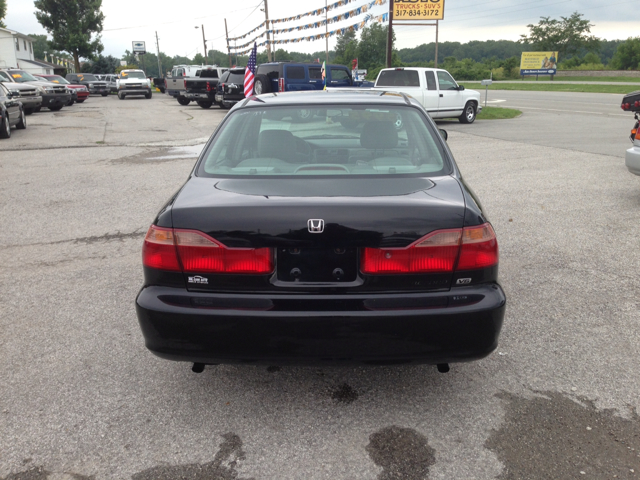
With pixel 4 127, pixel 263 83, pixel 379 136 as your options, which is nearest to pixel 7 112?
pixel 4 127

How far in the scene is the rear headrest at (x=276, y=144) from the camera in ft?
11.3

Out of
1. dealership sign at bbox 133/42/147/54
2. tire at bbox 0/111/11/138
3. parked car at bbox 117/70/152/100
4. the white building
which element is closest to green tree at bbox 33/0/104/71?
the white building

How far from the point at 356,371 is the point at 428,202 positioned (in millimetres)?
Answer: 1207

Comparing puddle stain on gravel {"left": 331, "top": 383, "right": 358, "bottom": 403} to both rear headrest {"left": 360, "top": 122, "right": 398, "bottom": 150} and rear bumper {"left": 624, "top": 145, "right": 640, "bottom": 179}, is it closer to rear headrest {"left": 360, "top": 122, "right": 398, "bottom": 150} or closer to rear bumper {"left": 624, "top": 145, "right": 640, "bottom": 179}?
rear headrest {"left": 360, "top": 122, "right": 398, "bottom": 150}

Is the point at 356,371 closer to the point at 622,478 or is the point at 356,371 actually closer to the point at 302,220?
the point at 302,220

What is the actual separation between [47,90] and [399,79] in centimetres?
1589

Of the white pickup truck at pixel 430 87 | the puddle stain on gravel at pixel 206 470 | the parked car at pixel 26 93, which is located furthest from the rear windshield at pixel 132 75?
the puddle stain on gravel at pixel 206 470

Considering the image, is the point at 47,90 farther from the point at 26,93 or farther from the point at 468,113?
the point at 468,113

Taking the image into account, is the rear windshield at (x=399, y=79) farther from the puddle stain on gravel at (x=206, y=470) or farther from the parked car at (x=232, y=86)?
the puddle stain on gravel at (x=206, y=470)

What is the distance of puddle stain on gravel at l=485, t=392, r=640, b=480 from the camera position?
96.7 inches

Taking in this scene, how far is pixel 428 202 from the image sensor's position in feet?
Answer: 8.68

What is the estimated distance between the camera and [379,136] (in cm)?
359

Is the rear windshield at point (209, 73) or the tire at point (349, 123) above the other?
the tire at point (349, 123)

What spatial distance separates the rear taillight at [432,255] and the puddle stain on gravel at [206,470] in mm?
1028
